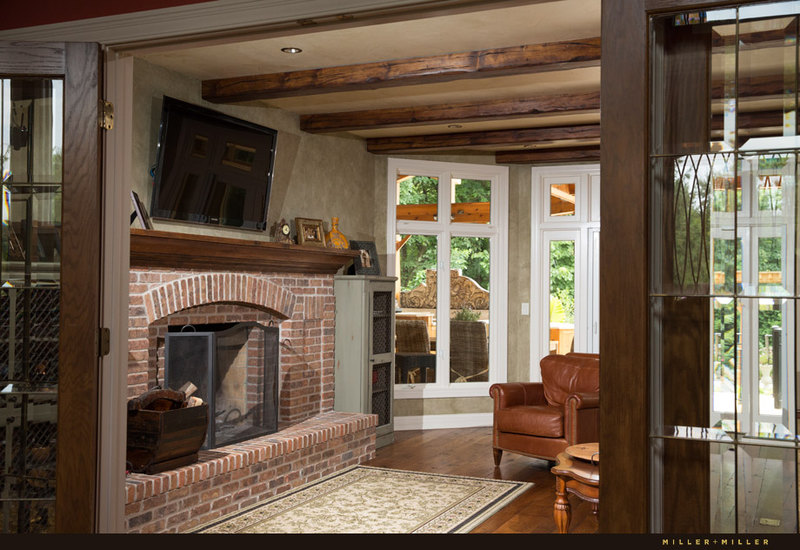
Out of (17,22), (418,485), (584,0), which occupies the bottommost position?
(418,485)

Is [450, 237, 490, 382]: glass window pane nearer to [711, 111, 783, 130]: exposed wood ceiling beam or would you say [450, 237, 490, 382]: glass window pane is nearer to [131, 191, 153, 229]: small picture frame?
[131, 191, 153, 229]: small picture frame

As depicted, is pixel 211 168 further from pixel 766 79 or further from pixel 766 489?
pixel 766 489

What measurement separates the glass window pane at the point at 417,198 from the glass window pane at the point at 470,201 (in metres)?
0.19

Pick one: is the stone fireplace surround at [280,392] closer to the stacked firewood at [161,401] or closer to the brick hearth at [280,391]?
the brick hearth at [280,391]

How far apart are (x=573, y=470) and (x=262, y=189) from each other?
10.4ft

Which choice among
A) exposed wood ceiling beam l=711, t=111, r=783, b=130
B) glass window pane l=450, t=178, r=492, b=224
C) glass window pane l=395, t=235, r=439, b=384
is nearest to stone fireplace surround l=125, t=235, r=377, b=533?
glass window pane l=395, t=235, r=439, b=384

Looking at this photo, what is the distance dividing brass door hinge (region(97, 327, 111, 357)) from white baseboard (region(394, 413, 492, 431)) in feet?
16.6

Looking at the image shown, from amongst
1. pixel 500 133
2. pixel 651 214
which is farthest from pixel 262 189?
pixel 651 214

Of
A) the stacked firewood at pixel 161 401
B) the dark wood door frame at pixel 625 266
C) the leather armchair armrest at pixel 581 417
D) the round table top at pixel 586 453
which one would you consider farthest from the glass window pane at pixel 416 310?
the dark wood door frame at pixel 625 266

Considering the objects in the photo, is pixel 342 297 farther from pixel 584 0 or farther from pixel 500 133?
pixel 584 0

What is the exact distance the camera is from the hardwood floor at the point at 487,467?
14.8 ft

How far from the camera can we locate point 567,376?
5.88m

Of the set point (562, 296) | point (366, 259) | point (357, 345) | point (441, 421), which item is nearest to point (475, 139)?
point (366, 259)

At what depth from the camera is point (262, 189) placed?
19.0 feet
